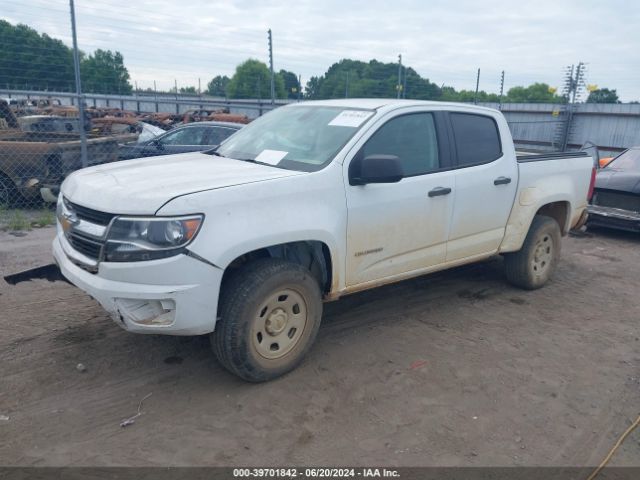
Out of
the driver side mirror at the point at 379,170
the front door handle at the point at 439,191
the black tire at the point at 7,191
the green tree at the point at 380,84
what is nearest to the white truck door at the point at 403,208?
the front door handle at the point at 439,191

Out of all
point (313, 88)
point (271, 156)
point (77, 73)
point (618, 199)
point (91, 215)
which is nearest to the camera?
point (91, 215)

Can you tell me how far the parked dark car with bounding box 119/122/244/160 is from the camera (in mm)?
10383

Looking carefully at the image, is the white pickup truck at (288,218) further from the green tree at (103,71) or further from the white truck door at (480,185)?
the green tree at (103,71)

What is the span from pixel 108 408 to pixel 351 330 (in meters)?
2.04

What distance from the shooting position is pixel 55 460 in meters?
2.82

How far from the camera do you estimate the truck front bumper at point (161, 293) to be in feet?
10.1

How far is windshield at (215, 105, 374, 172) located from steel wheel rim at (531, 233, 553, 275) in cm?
267

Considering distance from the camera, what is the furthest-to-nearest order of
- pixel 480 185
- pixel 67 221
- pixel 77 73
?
pixel 77 73
pixel 480 185
pixel 67 221

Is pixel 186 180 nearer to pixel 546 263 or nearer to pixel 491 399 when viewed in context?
pixel 491 399

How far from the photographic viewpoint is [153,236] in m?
3.08

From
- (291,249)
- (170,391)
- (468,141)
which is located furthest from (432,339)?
(170,391)

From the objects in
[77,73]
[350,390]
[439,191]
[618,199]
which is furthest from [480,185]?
[77,73]

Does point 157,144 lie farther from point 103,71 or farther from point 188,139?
point 103,71

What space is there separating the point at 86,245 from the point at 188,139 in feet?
25.5
